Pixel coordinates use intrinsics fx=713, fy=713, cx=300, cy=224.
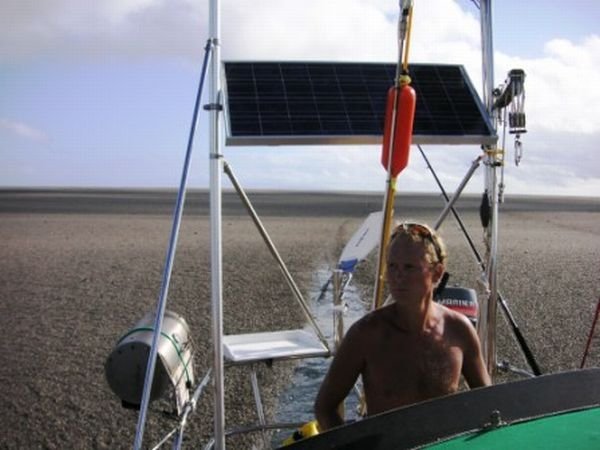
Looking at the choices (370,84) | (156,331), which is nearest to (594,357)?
(370,84)

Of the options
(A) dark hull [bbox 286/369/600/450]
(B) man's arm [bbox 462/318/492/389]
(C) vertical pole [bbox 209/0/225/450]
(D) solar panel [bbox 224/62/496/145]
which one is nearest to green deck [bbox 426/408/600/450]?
(A) dark hull [bbox 286/369/600/450]

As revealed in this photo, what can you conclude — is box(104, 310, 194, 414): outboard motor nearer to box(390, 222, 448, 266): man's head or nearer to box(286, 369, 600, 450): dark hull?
box(390, 222, 448, 266): man's head

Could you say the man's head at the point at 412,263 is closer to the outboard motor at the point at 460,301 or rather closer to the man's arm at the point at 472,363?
the man's arm at the point at 472,363

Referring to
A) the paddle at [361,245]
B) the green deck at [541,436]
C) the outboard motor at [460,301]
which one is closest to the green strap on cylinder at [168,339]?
the paddle at [361,245]

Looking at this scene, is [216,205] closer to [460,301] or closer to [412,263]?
[412,263]

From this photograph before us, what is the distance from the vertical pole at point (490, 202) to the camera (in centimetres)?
418

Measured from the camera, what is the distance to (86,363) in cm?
739

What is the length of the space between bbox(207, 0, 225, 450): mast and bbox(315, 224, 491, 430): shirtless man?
0.56 meters

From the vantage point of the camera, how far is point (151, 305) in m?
11.1

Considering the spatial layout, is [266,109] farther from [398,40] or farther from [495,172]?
[495,172]

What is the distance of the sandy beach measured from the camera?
5.77 meters

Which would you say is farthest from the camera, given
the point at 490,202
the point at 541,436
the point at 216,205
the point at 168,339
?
the point at 490,202

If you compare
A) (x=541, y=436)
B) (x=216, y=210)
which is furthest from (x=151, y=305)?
(x=541, y=436)

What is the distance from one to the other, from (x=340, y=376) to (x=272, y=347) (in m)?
1.77
